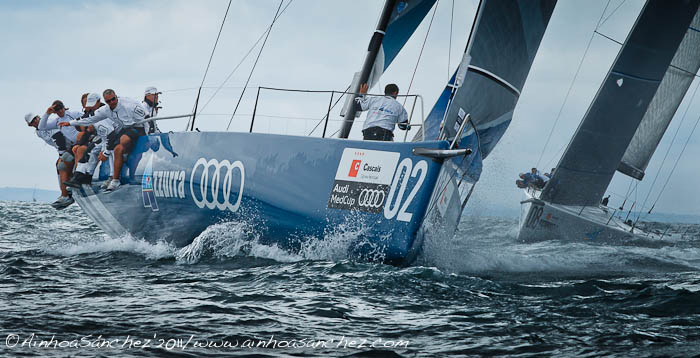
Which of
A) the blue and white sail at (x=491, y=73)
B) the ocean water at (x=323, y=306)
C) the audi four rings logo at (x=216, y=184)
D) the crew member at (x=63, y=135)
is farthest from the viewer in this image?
the crew member at (x=63, y=135)

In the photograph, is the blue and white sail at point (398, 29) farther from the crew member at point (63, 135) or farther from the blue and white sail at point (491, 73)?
the crew member at point (63, 135)

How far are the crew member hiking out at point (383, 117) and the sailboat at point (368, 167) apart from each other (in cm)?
30

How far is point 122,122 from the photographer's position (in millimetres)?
7160

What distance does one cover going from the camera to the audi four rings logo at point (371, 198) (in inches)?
191

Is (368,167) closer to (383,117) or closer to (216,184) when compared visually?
(383,117)

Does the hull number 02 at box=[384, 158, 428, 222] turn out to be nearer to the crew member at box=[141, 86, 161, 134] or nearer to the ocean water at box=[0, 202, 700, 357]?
the ocean water at box=[0, 202, 700, 357]

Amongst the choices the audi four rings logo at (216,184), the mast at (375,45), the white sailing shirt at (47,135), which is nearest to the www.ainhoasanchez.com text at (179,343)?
the audi four rings logo at (216,184)

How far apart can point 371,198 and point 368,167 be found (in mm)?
244

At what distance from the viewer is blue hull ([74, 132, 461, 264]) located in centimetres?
480

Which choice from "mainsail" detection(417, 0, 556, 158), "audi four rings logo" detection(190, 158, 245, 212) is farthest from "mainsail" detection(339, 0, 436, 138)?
"audi four rings logo" detection(190, 158, 245, 212)

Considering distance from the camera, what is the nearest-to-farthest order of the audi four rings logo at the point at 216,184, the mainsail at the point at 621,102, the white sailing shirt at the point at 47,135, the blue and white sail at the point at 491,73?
the blue and white sail at the point at 491,73, the audi four rings logo at the point at 216,184, the white sailing shirt at the point at 47,135, the mainsail at the point at 621,102

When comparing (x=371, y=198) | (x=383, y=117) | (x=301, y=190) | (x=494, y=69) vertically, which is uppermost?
(x=494, y=69)

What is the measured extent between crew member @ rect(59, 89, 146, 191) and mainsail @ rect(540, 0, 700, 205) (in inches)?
340

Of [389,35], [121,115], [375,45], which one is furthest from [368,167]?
[121,115]
